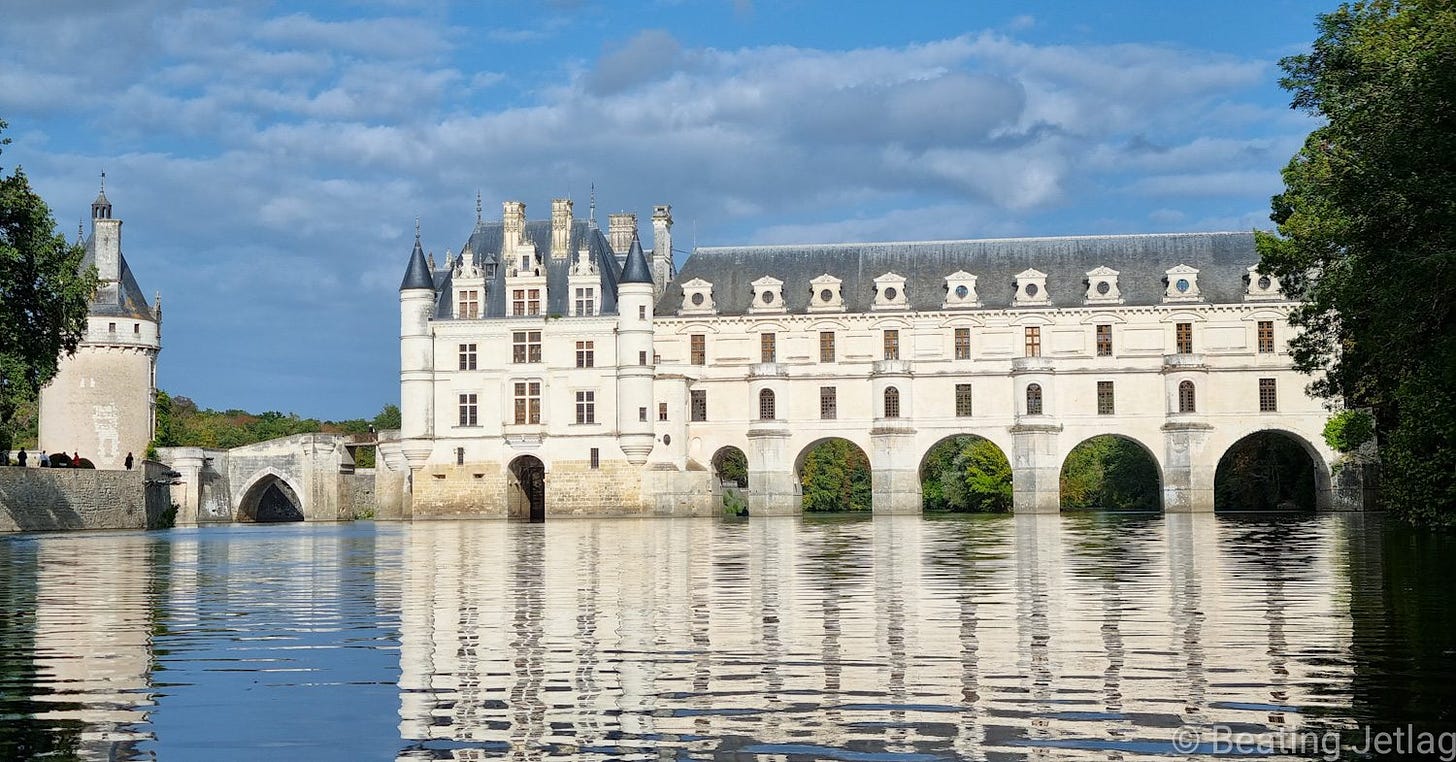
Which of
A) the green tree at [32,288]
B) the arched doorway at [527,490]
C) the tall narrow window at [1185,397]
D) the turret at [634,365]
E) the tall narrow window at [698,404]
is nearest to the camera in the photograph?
the green tree at [32,288]

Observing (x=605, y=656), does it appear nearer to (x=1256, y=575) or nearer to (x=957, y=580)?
(x=957, y=580)

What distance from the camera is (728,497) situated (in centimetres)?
6750

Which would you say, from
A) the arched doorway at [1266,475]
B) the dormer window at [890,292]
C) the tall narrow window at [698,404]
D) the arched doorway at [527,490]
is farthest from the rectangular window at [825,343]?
the arched doorway at [1266,475]

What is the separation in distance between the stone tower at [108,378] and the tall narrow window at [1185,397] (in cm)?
4201

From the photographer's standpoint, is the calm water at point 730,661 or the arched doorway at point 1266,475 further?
the arched doorway at point 1266,475

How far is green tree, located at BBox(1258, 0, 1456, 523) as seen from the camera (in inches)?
821

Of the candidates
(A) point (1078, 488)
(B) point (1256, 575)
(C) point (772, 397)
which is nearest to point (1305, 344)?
(B) point (1256, 575)

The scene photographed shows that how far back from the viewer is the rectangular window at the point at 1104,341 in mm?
58625

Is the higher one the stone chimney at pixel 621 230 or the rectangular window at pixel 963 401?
the stone chimney at pixel 621 230

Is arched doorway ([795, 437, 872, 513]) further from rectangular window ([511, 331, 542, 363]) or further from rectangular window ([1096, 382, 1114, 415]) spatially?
rectangular window ([1096, 382, 1114, 415])

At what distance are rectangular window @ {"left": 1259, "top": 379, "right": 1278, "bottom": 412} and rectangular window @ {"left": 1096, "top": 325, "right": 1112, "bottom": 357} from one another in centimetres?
564

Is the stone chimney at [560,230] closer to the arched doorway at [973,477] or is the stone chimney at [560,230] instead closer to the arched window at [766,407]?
the arched window at [766,407]

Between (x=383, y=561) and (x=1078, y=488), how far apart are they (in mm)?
55997

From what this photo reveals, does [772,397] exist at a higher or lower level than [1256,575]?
higher
